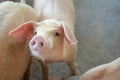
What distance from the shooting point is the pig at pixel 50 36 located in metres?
1.04

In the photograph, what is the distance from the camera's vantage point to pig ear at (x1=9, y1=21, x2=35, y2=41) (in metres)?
1.12

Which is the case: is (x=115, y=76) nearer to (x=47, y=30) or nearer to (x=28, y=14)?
(x=47, y=30)

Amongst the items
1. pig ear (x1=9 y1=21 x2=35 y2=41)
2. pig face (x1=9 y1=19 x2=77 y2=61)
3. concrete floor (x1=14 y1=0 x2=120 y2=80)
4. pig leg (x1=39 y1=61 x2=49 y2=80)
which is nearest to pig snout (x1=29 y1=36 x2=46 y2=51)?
pig face (x1=9 y1=19 x2=77 y2=61)

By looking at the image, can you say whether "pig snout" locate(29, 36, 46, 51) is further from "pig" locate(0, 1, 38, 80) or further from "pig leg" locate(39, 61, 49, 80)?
"pig leg" locate(39, 61, 49, 80)

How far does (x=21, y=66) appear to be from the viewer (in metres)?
1.16

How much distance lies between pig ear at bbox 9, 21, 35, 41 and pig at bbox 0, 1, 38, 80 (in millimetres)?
30

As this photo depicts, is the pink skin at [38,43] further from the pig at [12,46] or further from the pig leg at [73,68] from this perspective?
the pig leg at [73,68]

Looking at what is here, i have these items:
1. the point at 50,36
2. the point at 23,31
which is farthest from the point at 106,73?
the point at 23,31

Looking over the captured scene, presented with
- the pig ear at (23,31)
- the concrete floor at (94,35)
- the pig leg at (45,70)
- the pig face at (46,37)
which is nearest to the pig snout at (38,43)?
the pig face at (46,37)

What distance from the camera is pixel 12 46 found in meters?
1.14

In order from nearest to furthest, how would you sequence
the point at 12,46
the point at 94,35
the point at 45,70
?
the point at 12,46
the point at 45,70
the point at 94,35

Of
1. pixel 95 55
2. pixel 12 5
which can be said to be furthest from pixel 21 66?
pixel 95 55

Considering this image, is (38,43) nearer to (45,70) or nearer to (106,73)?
(106,73)

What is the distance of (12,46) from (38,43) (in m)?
0.17
